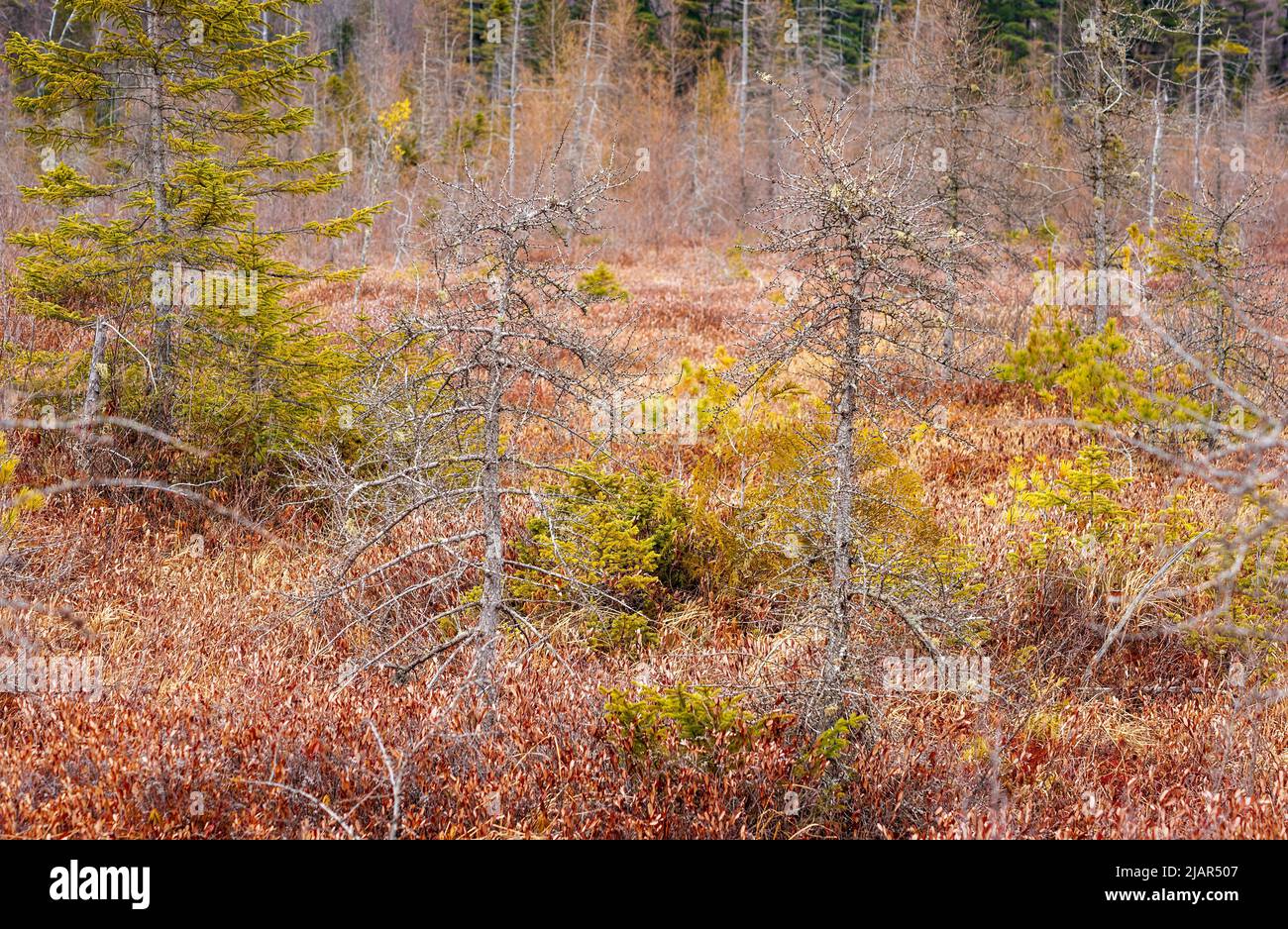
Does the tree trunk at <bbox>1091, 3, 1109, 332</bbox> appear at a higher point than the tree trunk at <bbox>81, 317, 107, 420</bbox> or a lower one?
higher

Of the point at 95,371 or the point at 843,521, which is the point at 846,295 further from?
the point at 95,371

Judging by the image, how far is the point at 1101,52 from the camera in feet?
39.4

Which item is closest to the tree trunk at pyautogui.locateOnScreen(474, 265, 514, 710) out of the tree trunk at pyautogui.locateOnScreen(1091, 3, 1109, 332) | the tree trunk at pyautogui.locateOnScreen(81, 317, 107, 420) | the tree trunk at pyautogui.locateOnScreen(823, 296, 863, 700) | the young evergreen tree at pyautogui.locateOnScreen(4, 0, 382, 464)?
the tree trunk at pyautogui.locateOnScreen(823, 296, 863, 700)

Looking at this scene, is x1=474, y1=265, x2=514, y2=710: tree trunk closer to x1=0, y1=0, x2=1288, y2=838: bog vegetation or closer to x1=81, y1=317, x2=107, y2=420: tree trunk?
x1=0, y1=0, x2=1288, y2=838: bog vegetation

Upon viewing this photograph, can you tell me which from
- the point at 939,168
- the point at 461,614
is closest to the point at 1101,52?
the point at 939,168

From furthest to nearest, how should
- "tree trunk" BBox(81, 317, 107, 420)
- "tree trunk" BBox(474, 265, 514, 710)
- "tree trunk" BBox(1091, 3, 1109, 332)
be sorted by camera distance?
"tree trunk" BBox(1091, 3, 1109, 332) → "tree trunk" BBox(81, 317, 107, 420) → "tree trunk" BBox(474, 265, 514, 710)

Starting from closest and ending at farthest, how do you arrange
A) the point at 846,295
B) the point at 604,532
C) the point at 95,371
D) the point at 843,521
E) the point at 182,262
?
the point at 846,295 < the point at 843,521 < the point at 604,532 < the point at 95,371 < the point at 182,262

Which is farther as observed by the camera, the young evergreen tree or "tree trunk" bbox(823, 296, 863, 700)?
the young evergreen tree

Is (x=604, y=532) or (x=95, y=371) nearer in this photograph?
(x=604, y=532)

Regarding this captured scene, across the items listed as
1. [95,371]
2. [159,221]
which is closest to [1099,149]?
[159,221]

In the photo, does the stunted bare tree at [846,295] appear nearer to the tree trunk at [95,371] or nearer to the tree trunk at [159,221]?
the tree trunk at [159,221]

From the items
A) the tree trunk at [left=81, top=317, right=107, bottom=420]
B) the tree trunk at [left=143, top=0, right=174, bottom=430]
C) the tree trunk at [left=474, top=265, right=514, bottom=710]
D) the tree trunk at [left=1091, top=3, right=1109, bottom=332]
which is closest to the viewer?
the tree trunk at [left=474, top=265, right=514, bottom=710]

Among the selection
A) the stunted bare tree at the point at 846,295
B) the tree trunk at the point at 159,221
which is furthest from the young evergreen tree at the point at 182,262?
the stunted bare tree at the point at 846,295
